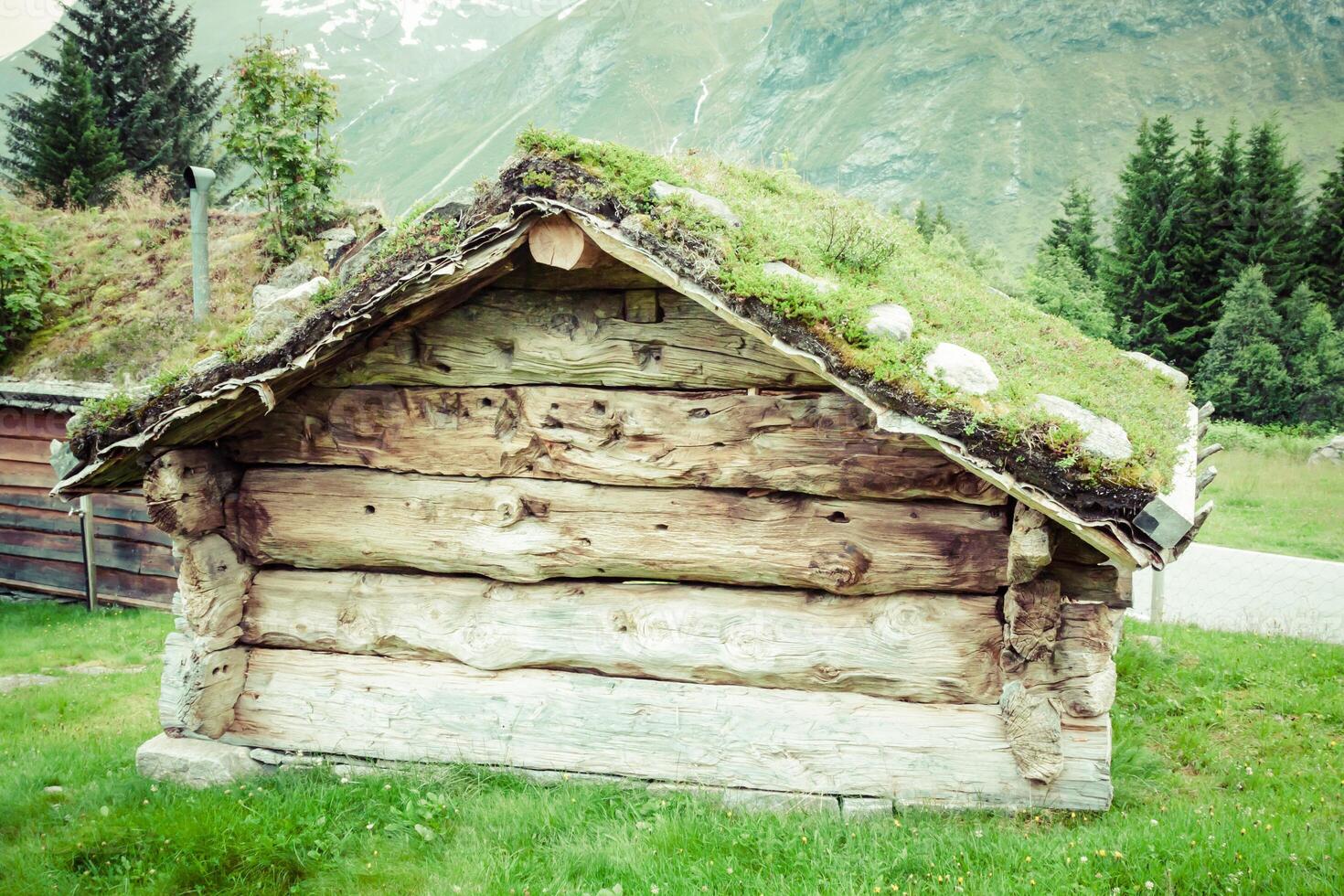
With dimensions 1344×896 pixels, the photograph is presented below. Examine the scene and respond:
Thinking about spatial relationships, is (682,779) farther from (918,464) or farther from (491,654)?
(918,464)

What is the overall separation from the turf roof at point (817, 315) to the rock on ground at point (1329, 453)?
21.7 metres

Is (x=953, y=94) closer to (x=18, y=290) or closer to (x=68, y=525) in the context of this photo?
(x=18, y=290)

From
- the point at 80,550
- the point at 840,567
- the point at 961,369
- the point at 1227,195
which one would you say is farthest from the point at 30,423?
the point at 1227,195

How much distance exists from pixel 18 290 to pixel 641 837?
16.2 m

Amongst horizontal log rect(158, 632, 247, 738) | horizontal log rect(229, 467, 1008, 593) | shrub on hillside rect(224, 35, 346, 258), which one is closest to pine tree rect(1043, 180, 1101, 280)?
shrub on hillside rect(224, 35, 346, 258)

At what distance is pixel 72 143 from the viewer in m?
27.6

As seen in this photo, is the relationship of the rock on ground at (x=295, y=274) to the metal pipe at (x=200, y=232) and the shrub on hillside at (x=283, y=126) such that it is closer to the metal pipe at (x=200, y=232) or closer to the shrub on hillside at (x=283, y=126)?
the metal pipe at (x=200, y=232)

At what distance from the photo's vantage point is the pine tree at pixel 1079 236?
39.7 meters

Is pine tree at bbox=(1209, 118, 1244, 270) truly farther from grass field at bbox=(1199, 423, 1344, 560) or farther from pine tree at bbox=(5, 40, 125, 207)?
pine tree at bbox=(5, 40, 125, 207)

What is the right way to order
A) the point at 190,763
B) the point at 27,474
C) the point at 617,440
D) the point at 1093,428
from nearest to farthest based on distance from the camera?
1. the point at 1093,428
2. the point at 617,440
3. the point at 190,763
4. the point at 27,474

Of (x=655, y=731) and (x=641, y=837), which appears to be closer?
(x=641, y=837)

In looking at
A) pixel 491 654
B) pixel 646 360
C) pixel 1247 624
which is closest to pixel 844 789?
pixel 491 654

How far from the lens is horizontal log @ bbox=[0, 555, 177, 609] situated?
1313cm

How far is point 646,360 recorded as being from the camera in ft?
14.5
